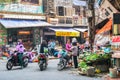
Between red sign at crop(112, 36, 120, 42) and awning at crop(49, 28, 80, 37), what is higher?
red sign at crop(112, 36, 120, 42)

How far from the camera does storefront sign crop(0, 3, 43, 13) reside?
3258 cm

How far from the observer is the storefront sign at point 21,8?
32584 mm

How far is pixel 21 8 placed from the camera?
A: 34.3 m

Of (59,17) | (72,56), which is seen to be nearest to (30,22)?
(59,17)

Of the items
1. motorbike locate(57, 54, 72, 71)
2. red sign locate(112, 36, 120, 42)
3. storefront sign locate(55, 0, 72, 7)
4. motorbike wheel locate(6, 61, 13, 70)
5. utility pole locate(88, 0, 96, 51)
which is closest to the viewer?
red sign locate(112, 36, 120, 42)

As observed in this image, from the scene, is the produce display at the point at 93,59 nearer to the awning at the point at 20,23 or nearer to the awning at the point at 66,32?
the awning at the point at 20,23

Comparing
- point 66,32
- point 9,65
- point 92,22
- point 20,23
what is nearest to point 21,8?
point 20,23

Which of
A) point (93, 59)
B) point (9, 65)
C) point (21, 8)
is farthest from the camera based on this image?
point (21, 8)

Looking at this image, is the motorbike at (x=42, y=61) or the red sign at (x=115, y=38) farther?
the motorbike at (x=42, y=61)

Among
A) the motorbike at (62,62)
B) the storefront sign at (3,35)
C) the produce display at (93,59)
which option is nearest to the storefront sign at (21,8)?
the storefront sign at (3,35)

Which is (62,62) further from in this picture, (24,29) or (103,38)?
(24,29)

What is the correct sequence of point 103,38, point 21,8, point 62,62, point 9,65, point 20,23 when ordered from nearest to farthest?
point 103,38
point 62,62
point 9,65
point 20,23
point 21,8

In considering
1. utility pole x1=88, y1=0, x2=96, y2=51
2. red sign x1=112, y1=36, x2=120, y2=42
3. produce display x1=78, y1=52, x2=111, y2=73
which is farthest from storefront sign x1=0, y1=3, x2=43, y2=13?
red sign x1=112, y1=36, x2=120, y2=42

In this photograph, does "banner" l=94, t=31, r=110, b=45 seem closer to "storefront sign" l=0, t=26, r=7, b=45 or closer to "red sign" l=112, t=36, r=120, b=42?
"red sign" l=112, t=36, r=120, b=42
